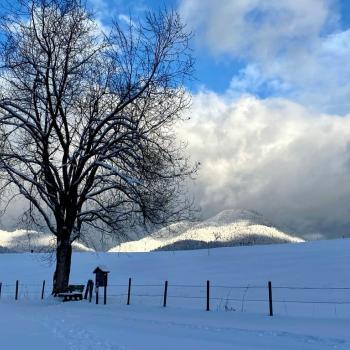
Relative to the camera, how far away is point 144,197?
21547mm

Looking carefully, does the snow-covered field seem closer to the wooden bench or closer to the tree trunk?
the wooden bench

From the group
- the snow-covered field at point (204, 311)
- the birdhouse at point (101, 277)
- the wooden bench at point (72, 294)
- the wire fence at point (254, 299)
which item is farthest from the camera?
the birdhouse at point (101, 277)

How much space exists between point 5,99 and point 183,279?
18.0 metres

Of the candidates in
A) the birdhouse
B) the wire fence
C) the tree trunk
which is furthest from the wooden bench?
the birdhouse

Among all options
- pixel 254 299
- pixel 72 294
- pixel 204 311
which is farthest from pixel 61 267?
pixel 254 299

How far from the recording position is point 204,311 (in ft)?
53.3

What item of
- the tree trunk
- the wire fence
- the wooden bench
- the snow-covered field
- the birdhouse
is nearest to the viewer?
the snow-covered field

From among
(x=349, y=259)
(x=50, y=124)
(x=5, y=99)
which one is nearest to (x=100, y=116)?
(x=50, y=124)

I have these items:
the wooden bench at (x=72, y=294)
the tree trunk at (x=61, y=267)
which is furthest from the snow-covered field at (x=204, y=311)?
the tree trunk at (x=61, y=267)

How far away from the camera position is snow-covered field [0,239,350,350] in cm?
966

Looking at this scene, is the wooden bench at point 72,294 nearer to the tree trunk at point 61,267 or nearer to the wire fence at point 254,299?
the tree trunk at point 61,267

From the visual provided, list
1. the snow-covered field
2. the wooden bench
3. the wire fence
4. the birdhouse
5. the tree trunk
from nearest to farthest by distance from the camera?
the snow-covered field → the wire fence → the wooden bench → the birdhouse → the tree trunk

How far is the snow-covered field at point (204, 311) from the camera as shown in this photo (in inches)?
380

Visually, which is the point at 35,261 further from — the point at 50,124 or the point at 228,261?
the point at 50,124
